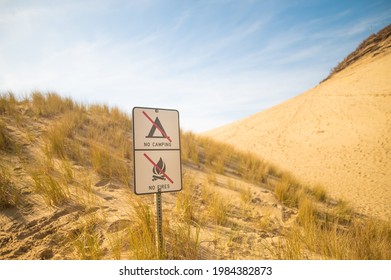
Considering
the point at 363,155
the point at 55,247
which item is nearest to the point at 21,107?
the point at 55,247

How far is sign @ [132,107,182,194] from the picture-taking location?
1.91 metres

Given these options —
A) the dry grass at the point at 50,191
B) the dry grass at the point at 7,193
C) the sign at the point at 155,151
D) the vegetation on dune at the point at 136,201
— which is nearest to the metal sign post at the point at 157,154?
the sign at the point at 155,151

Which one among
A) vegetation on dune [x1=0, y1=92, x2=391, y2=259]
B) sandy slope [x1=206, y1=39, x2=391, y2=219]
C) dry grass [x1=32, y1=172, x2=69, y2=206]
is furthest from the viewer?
sandy slope [x1=206, y1=39, x2=391, y2=219]

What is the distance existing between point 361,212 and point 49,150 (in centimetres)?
754

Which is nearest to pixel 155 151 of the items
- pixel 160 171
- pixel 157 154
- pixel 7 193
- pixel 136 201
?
pixel 157 154

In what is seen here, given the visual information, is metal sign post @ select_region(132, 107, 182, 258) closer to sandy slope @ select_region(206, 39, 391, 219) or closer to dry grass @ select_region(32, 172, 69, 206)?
→ dry grass @ select_region(32, 172, 69, 206)

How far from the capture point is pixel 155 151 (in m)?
1.99

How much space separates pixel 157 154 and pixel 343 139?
14.0 meters

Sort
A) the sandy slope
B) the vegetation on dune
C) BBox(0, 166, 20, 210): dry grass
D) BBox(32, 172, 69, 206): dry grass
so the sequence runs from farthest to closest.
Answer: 1. the sandy slope
2. BBox(32, 172, 69, 206): dry grass
3. BBox(0, 166, 20, 210): dry grass
4. the vegetation on dune

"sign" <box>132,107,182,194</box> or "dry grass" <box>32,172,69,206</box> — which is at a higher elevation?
"sign" <box>132,107,182,194</box>

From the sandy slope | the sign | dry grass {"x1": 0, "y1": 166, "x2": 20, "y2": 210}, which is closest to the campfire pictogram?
the sign

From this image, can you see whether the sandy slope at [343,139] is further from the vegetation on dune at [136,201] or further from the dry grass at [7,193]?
the dry grass at [7,193]

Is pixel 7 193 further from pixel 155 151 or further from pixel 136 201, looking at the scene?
pixel 155 151

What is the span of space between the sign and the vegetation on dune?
639mm
